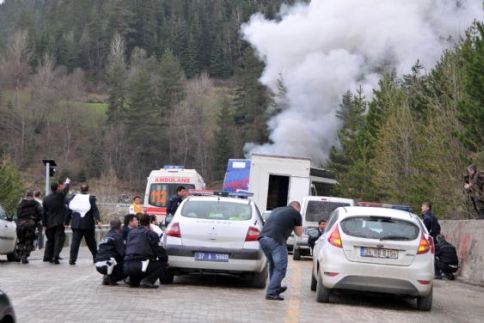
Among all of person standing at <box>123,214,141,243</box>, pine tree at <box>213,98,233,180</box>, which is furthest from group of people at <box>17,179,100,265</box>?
pine tree at <box>213,98,233,180</box>

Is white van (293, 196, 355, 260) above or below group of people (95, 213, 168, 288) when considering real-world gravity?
above

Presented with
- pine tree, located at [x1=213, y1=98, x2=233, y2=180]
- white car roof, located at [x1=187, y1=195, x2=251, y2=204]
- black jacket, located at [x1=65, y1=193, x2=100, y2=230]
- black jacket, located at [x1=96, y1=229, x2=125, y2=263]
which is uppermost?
pine tree, located at [x1=213, y1=98, x2=233, y2=180]

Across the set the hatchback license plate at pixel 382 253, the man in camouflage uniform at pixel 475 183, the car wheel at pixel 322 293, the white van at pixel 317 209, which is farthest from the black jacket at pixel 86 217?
the white van at pixel 317 209

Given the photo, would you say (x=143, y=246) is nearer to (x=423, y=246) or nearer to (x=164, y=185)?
(x=423, y=246)

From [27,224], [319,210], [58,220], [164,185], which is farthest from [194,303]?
[164,185]

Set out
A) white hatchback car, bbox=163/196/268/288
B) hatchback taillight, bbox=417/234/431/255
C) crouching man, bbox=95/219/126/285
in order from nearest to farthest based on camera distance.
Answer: hatchback taillight, bbox=417/234/431/255 < crouching man, bbox=95/219/126/285 < white hatchback car, bbox=163/196/268/288

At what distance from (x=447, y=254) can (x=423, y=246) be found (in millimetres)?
8012

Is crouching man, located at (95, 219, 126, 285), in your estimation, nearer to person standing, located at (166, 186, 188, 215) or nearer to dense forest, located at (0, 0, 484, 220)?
person standing, located at (166, 186, 188, 215)

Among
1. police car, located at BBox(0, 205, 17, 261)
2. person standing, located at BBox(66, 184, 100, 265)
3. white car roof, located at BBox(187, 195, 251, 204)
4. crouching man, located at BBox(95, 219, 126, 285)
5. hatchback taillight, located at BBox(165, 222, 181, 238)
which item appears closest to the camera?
crouching man, located at BBox(95, 219, 126, 285)

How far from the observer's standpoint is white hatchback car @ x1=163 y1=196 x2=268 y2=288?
14.3 meters

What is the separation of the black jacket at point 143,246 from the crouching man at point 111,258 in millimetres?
264

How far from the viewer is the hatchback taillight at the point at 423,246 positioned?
1277 cm

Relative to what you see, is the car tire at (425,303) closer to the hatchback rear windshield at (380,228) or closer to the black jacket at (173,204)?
the hatchback rear windshield at (380,228)

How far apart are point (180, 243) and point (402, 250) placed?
12.2ft
